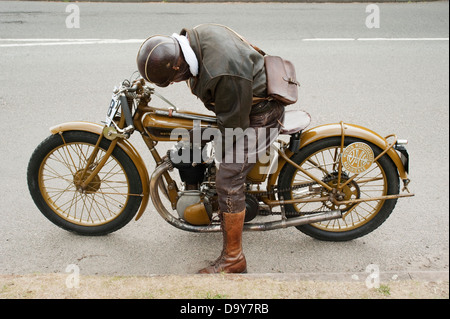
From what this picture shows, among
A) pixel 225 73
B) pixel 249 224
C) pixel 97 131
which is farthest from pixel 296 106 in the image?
pixel 225 73

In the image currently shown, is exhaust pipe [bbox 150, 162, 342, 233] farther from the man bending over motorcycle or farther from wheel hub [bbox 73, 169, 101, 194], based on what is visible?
the man bending over motorcycle

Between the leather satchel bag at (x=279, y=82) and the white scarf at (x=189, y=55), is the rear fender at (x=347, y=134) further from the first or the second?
the white scarf at (x=189, y=55)

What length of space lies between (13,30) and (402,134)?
635cm

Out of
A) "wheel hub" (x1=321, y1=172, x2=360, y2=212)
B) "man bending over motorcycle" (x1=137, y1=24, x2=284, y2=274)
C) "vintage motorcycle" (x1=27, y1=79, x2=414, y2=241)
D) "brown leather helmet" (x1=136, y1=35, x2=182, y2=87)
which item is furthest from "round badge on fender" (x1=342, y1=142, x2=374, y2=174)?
"brown leather helmet" (x1=136, y1=35, x2=182, y2=87)

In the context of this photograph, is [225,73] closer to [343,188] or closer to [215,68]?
[215,68]

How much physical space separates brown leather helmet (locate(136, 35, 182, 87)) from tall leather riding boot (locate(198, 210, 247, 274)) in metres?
1.12

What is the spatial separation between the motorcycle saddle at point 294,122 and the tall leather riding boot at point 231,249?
67cm

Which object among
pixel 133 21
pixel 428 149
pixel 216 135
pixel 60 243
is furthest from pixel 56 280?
pixel 133 21

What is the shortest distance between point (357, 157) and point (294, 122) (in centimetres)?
55

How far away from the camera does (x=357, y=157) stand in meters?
3.51

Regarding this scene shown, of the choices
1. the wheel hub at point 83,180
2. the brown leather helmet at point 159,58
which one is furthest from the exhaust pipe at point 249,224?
the brown leather helmet at point 159,58

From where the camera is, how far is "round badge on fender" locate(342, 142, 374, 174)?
11.5 ft
